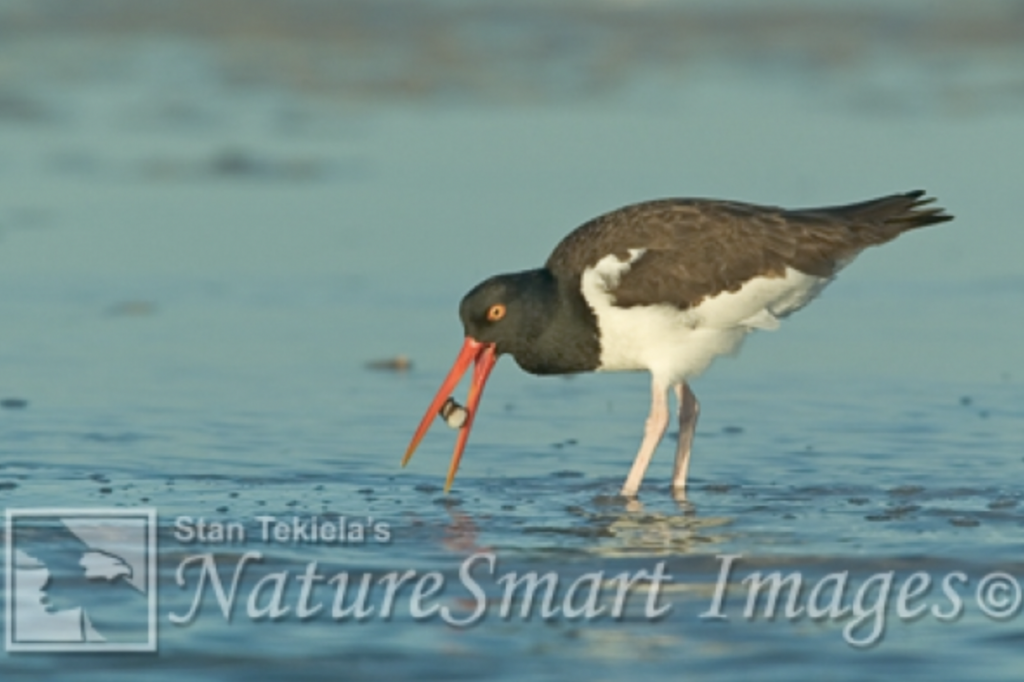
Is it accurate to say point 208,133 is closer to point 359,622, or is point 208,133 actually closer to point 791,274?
point 791,274

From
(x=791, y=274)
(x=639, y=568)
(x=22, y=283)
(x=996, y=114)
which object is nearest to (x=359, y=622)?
(x=639, y=568)

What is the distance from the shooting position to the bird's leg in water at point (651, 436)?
8836 millimetres

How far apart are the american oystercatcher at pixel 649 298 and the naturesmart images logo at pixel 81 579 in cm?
152

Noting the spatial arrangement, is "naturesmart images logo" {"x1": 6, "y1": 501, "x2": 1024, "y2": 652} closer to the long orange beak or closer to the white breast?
the long orange beak

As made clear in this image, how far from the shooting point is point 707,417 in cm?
1041

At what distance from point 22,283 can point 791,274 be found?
569 cm

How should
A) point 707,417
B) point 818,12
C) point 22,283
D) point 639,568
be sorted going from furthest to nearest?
point 818,12 → point 22,283 → point 707,417 → point 639,568

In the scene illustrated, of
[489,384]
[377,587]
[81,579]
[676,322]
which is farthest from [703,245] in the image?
[81,579]

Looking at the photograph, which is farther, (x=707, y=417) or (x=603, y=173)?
(x=603, y=173)

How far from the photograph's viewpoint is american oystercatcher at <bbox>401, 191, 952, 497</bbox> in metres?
8.95

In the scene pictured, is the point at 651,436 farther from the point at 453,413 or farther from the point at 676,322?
the point at 453,413

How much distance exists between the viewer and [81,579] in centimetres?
718

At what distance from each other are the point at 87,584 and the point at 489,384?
13.7 ft

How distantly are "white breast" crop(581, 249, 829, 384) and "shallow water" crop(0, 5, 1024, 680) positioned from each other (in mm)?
536
